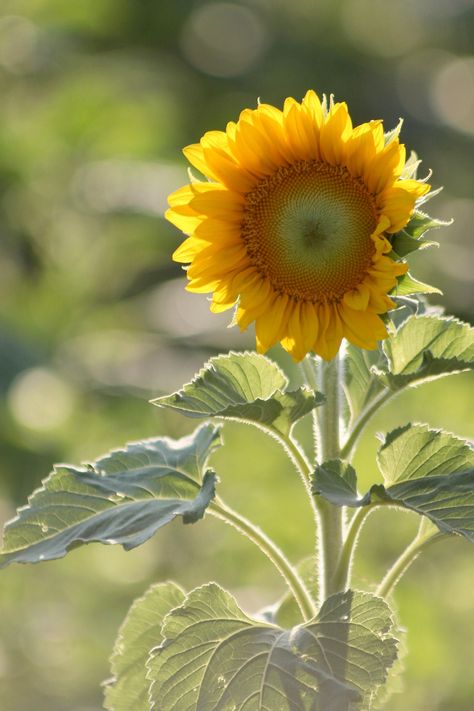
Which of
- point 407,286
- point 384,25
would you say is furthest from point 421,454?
point 384,25

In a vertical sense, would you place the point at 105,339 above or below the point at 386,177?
above

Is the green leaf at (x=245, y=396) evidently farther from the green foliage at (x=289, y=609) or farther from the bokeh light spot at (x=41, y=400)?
the bokeh light spot at (x=41, y=400)

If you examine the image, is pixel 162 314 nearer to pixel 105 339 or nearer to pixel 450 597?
pixel 105 339

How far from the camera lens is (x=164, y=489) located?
37.2 inches

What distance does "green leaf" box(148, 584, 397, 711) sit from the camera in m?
0.83

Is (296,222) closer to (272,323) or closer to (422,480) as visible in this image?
(272,323)

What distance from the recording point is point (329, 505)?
91 cm

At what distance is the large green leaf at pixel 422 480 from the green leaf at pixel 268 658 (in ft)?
0.22

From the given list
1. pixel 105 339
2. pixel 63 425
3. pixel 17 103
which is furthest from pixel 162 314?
pixel 17 103

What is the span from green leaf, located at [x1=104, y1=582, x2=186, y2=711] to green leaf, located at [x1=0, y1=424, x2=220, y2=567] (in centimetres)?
11

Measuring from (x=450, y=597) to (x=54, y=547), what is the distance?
1887 millimetres

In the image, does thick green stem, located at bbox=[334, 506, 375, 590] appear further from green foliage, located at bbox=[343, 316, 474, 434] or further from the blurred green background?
the blurred green background

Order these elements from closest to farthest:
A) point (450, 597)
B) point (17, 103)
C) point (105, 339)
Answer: point (450, 597)
point (105, 339)
point (17, 103)

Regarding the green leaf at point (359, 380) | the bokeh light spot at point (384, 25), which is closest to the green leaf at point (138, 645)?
the green leaf at point (359, 380)
